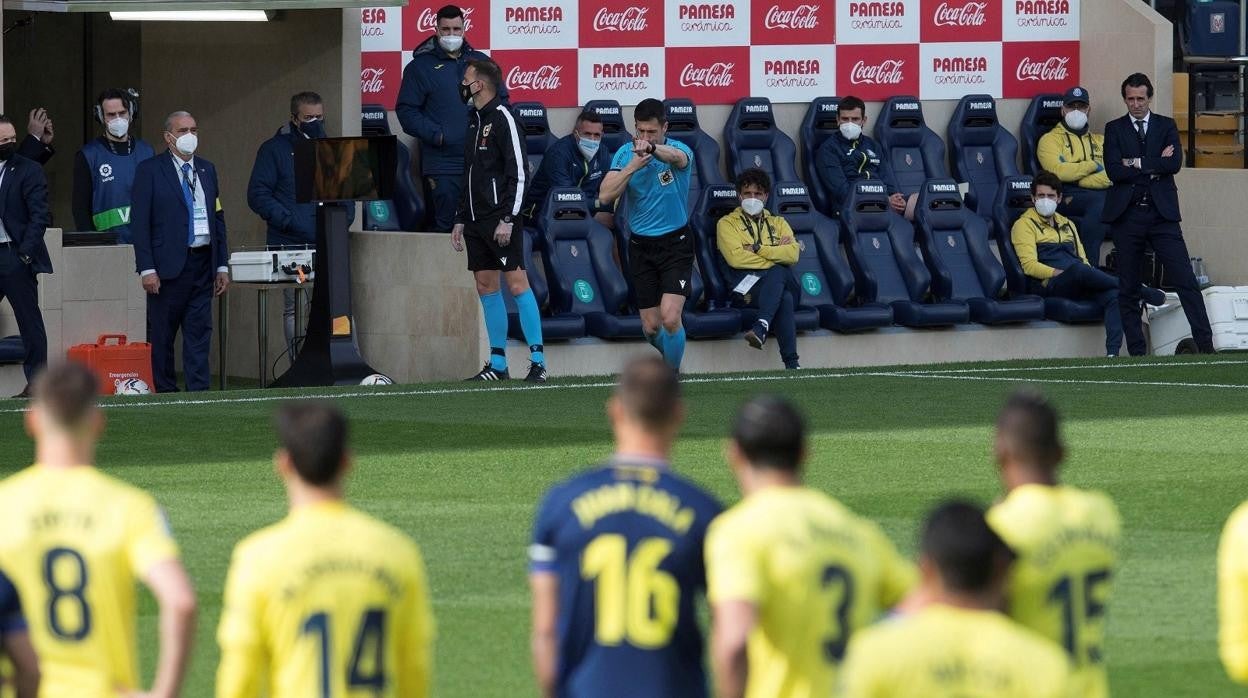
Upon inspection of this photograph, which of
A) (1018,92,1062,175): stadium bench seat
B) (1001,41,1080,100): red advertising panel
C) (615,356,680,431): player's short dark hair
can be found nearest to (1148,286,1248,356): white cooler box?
(1018,92,1062,175): stadium bench seat

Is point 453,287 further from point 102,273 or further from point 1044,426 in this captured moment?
point 1044,426

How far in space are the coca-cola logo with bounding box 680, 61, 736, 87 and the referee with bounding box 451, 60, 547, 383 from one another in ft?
14.8

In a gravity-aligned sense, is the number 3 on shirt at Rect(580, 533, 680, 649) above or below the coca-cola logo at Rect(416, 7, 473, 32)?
below

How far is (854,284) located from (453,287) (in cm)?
356

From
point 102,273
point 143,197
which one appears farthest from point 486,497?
point 102,273

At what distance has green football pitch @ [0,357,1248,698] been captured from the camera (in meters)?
7.92

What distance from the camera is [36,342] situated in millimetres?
15750

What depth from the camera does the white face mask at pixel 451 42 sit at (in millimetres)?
17688

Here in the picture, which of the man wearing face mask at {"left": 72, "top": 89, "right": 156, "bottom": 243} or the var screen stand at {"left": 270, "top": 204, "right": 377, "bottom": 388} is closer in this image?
the var screen stand at {"left": 270, "top": 204, "right": 377, "bottom": 388}

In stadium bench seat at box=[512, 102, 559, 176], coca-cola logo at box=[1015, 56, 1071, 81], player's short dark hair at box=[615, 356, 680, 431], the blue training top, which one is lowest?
player's short dark hair at box=[615, 356, 680, 431]

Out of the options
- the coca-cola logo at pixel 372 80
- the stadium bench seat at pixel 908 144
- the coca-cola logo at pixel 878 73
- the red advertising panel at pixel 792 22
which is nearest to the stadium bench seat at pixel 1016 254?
the stadium bench seat at pixel 908 144

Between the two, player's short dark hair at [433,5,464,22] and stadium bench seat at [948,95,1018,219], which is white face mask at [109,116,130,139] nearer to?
player's short dark hair at [433,5,464,22]

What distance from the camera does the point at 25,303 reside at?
51.0ft

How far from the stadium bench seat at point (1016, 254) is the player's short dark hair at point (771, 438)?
50.1 feet
